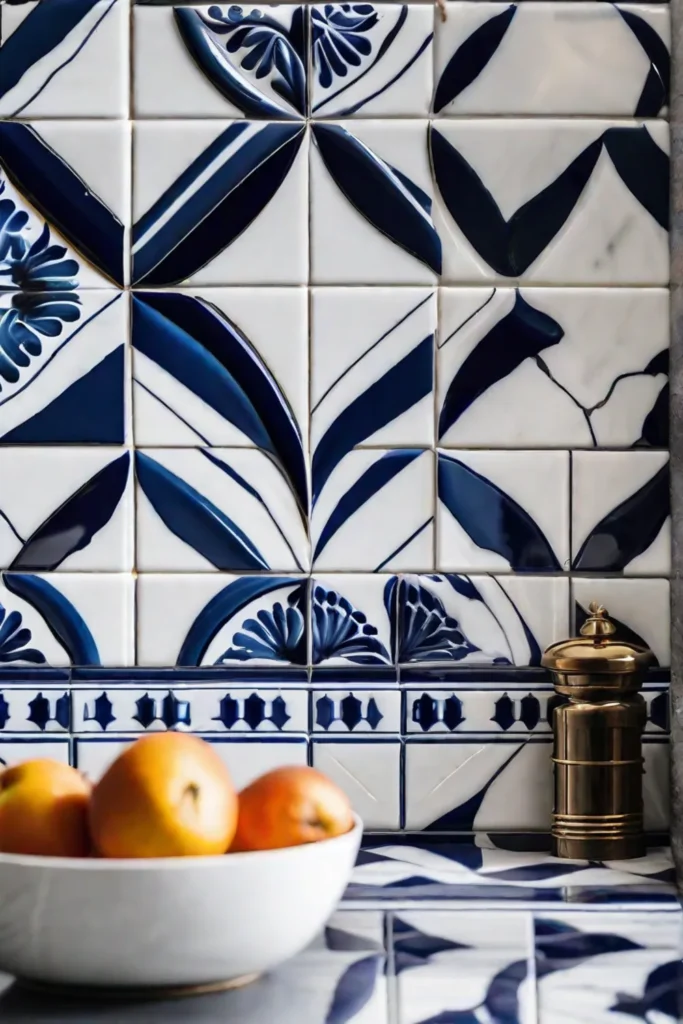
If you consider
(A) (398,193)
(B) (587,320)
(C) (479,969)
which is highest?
(A) (398,193)

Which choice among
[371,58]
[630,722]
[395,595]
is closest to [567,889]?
[630,722]

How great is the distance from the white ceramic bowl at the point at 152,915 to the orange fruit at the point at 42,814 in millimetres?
36

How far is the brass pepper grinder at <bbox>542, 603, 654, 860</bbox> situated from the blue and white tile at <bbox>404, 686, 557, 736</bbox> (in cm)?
6

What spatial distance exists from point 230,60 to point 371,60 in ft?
0.41

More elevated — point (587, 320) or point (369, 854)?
point (587, 320)

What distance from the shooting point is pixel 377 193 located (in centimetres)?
102

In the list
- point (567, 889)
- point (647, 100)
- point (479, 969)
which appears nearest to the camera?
point (479, 969)

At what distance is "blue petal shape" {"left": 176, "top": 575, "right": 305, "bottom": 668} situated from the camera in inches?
40.2

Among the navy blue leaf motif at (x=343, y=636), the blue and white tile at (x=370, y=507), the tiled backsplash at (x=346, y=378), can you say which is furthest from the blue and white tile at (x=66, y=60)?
the navy blue leaf motif at (x=343, y=636)

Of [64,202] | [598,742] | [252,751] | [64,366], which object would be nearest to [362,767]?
[252,751]

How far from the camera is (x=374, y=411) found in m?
1.02

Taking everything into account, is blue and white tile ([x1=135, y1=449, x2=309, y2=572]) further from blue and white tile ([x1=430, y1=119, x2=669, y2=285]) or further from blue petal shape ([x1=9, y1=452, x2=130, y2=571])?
blue and white tile ([x1=430, y1=119, x2=669, y2=285])

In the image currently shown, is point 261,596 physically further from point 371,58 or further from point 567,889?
point 371,58

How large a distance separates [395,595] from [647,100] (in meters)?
0.49
